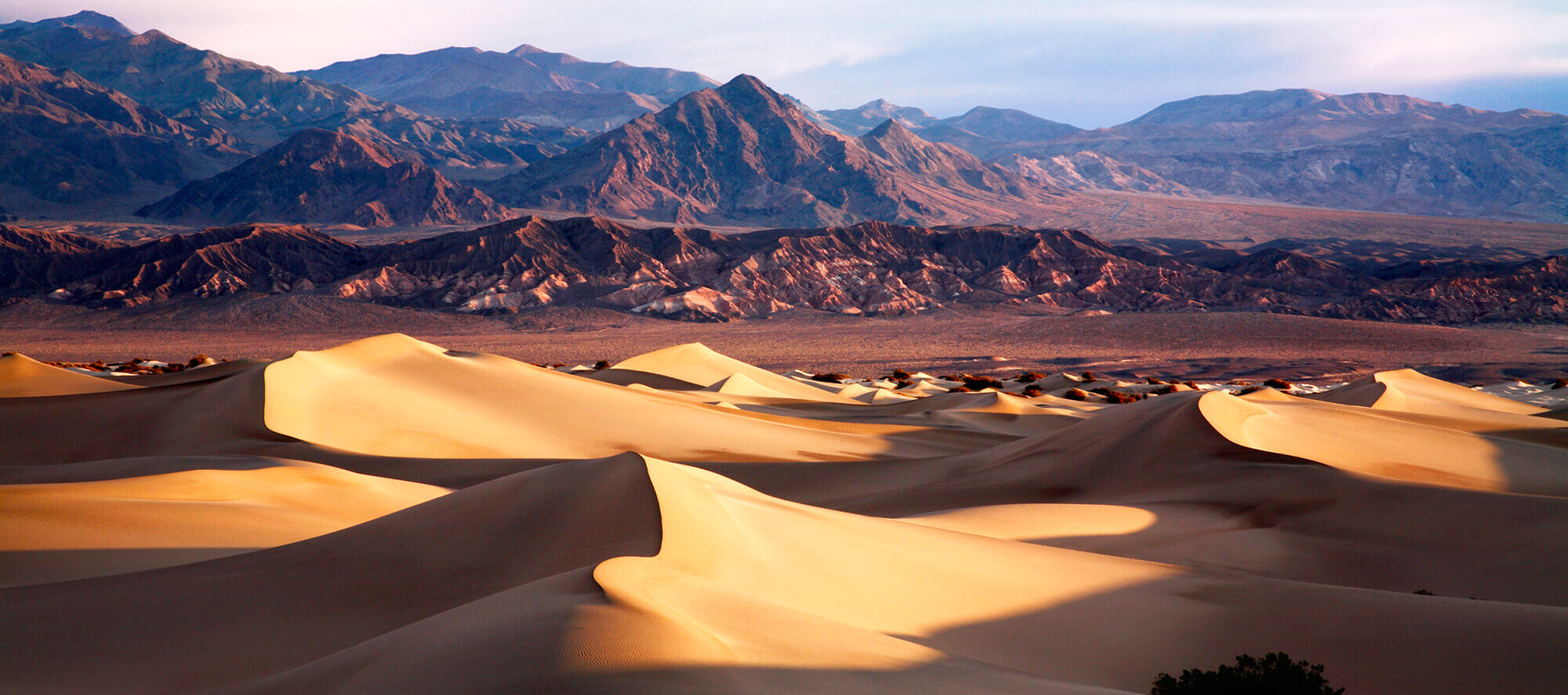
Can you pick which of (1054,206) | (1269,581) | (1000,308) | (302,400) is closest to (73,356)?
(302,400)

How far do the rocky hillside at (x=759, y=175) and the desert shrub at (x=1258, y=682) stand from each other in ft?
490

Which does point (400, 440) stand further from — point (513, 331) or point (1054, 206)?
point (1054, 206)

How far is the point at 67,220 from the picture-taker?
137375 millimetres

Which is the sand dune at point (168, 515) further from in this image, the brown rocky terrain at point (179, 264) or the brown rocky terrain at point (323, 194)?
the brown rocky terrain at point (323, 194)

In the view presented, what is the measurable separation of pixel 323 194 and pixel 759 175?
2758 inches

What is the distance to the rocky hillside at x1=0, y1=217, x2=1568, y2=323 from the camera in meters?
79.9

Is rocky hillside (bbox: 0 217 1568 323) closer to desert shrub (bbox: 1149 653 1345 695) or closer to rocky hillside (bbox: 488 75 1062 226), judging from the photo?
rocky hillside (bbox: 488 75 1062 226)

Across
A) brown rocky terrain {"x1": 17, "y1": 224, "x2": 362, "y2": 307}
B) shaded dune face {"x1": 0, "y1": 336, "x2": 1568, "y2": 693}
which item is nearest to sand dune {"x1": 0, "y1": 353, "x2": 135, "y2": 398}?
shaded dune face {"x1": 0, "y1": 336, "x2": 1568, "y2": 693}

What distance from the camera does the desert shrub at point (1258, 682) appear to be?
5273 mm

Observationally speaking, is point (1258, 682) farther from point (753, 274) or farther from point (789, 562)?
point (753, 274)

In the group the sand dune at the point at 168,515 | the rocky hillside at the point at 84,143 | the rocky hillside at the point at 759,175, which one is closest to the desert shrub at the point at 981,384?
the sand dune at the point at 168,515

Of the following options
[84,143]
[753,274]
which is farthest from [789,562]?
[84,143]

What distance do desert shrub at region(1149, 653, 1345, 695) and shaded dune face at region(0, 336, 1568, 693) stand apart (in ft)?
1.82

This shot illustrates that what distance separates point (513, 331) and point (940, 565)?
69.3 meters
